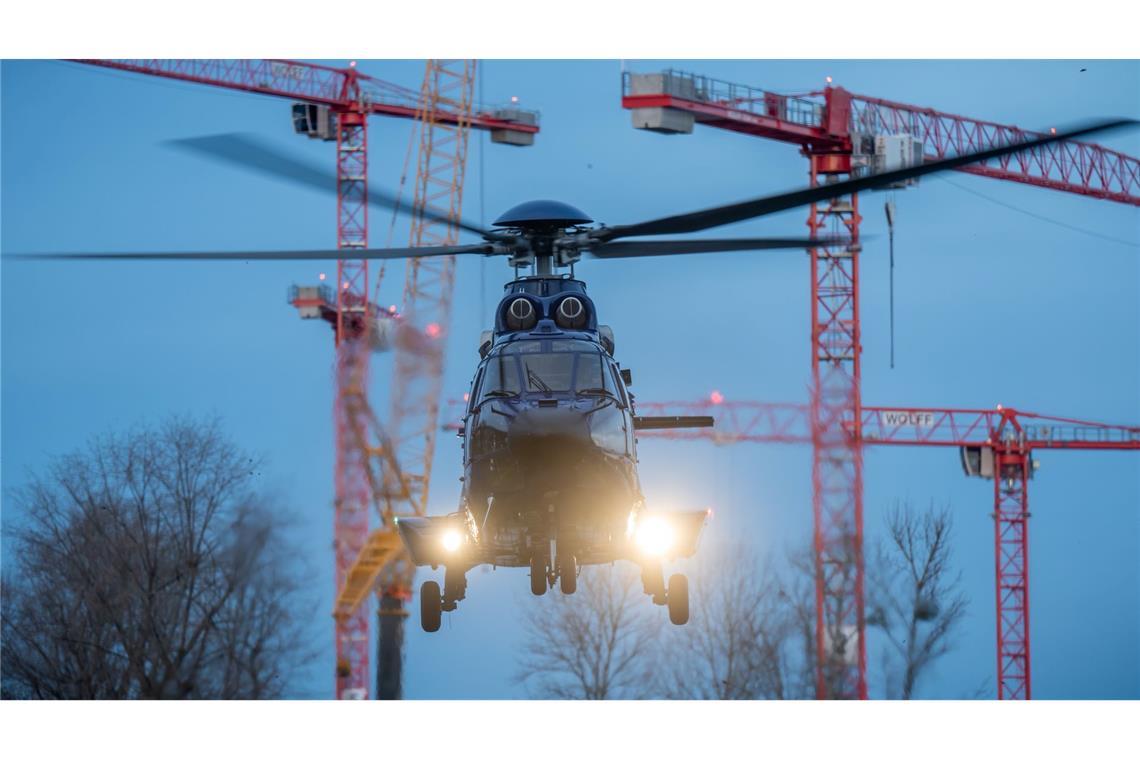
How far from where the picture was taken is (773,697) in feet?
164

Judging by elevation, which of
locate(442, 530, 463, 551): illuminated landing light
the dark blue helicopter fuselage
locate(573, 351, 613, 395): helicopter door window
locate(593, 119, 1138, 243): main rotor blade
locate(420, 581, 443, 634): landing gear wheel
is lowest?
locate(420, 581, 443, 634): landing gear wheel

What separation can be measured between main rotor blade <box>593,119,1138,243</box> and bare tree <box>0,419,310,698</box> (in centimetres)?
1427

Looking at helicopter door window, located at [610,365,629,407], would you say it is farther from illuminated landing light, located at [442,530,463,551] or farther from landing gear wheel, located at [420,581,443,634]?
landing gear wheel, located at [420,581,443,634]

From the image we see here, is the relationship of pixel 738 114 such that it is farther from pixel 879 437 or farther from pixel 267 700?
pixel 267 700

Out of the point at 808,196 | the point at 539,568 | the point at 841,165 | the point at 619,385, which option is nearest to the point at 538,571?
the point at 539,568

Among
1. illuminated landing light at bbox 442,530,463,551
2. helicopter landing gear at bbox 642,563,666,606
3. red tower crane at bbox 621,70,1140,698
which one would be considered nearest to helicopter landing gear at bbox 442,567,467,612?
illuminated landing light at bbox 442,530,463,551

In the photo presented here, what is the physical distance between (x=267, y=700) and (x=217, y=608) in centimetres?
279

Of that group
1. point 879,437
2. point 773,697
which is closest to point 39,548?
point 773,697

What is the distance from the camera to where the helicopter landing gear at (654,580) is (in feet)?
94.3

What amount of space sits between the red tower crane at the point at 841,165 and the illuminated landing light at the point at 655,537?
85.5ft

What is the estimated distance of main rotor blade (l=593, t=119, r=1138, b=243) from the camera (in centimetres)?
2408

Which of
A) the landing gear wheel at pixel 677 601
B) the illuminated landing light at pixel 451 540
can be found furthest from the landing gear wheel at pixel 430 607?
the landing gear wheel at pixel 677 601

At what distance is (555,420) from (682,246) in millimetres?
4658

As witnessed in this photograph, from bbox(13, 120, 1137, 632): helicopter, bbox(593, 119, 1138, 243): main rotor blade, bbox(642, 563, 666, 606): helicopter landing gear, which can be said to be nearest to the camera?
bbox(593, 119, 1138, 243): main rotor blade
